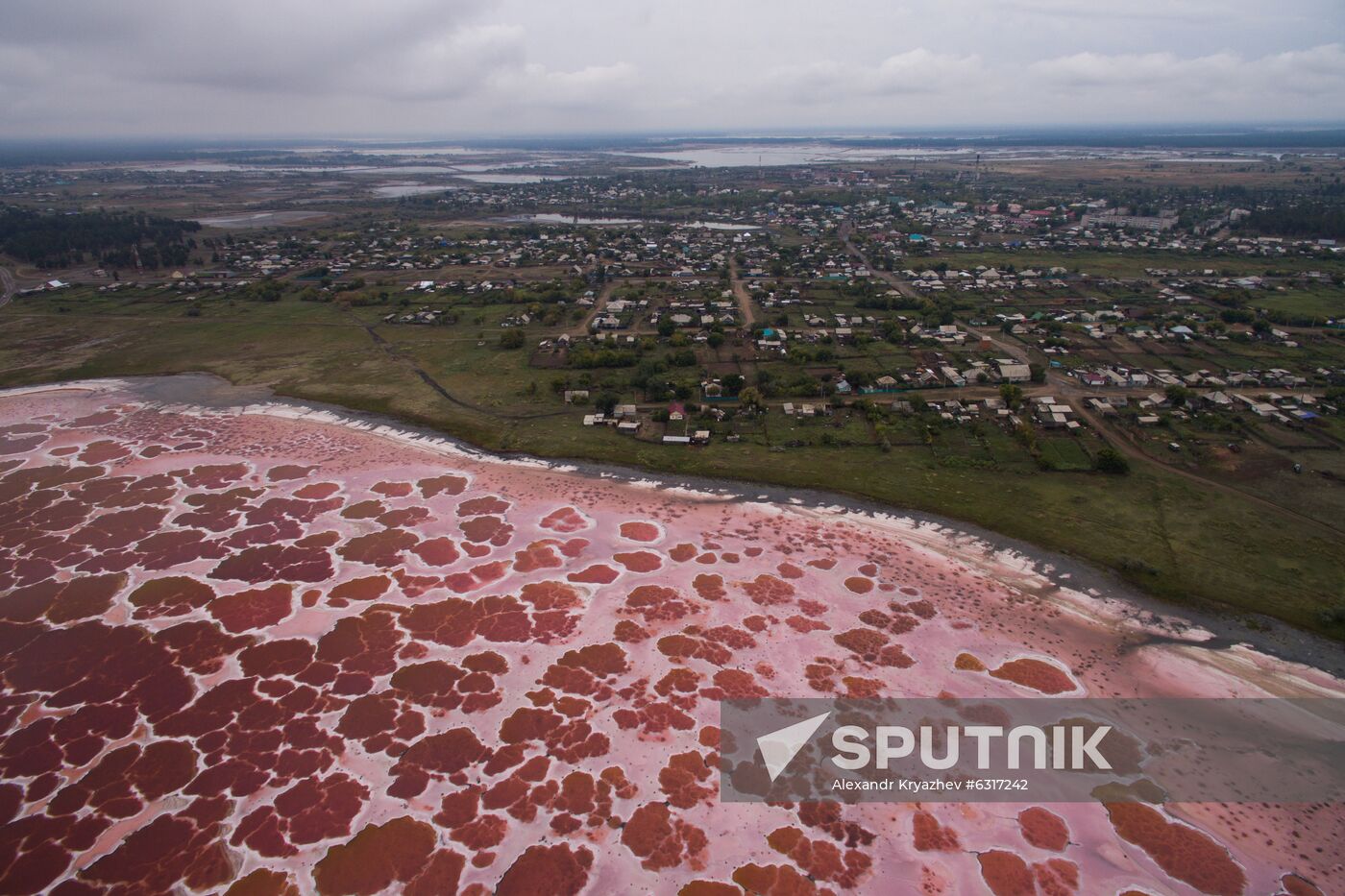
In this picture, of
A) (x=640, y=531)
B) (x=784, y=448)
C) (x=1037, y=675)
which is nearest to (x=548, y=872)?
(x=640, y=531)

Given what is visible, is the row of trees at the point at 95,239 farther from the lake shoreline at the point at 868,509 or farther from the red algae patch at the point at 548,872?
the red algae patch at the point at 548,872

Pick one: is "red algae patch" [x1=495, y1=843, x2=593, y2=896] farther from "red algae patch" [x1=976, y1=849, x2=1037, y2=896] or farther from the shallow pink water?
"red algae patch" [x1=976, y1=849, x2=1037, y2=896]

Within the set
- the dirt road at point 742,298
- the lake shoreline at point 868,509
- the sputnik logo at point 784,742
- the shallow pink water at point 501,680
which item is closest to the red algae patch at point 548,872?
the shallow pink water at point 501,680

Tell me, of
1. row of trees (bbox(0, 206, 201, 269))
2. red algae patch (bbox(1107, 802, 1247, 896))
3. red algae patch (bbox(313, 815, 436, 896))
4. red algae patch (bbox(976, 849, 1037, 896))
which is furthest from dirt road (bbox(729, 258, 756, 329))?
row of trees (bbox(0, 206, 201, 269))

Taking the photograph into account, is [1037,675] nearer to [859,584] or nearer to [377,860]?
[859,584]

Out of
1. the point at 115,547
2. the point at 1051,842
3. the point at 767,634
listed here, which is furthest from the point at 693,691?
the point at 115,547

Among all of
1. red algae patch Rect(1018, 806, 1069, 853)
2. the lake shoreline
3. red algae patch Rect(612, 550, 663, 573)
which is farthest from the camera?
red algae patch Rect(612, 550, 663, 573)

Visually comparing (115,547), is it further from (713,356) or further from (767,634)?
(713,356)
